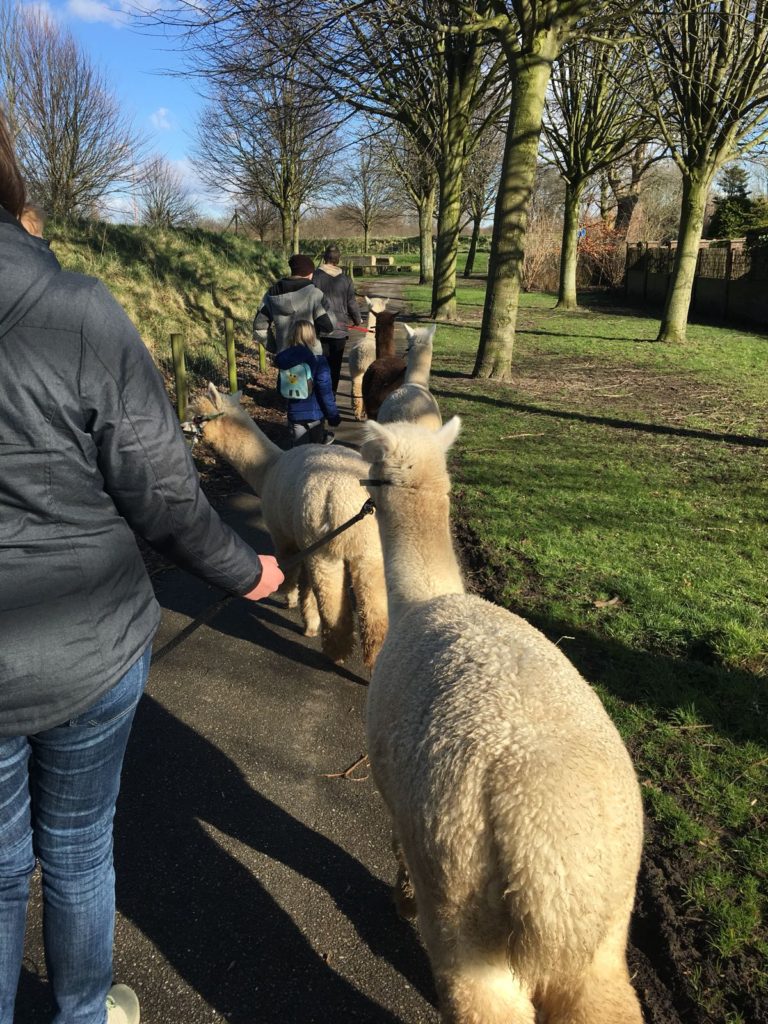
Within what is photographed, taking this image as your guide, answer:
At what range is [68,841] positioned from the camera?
1.70 meters

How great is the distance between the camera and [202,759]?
11.3ft

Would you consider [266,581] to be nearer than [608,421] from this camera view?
Yes

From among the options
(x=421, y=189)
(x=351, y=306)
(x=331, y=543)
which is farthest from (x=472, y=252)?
(x=331, y=543)

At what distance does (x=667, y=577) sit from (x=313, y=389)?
3914 millimetres

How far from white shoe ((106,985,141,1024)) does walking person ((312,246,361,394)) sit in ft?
25.9

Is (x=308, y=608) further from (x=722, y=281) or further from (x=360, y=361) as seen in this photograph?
(x=722, y=281)

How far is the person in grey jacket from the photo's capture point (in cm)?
730

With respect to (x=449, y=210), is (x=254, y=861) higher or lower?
lower

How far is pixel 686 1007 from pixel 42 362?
104 inches

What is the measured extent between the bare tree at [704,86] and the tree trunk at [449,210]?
485 cm

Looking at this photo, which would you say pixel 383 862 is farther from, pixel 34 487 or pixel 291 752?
pixel 34 487

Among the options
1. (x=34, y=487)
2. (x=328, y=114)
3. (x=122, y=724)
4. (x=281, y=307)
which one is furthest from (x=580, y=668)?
(x=328, y=114)

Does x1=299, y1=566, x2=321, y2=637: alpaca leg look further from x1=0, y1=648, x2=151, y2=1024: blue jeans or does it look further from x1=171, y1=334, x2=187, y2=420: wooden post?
x1=171, y1=334, x2=187, y2=420: wooden post

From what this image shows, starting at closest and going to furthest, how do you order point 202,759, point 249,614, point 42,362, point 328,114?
1. point 42,362
2. point 202,759
3. point 249,614
4. point 328,114
